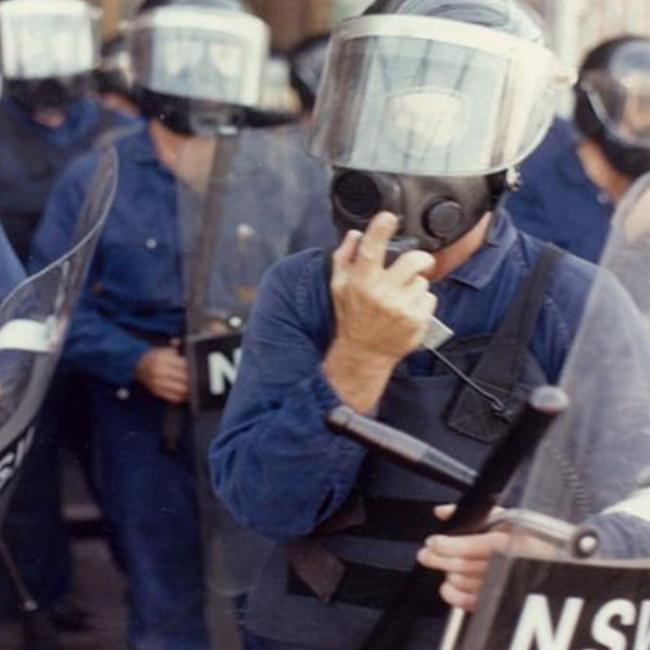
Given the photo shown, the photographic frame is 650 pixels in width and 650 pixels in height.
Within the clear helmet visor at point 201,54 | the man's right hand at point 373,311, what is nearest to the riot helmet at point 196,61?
the clear helmet visor at point 201,54

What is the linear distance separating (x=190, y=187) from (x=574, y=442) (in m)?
2.84

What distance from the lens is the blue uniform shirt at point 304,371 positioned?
8.66 feet

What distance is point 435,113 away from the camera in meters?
2.83

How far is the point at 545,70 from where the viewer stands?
2912 millimetres

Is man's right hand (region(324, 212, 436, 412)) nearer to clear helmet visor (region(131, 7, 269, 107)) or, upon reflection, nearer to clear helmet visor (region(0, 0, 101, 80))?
clear helmet visor (region(131, 7, 269, 107))

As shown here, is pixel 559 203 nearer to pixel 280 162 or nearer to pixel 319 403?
pixel 280 162

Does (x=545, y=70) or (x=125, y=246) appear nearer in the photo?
(x=545, y=70)

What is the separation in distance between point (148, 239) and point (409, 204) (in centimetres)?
234

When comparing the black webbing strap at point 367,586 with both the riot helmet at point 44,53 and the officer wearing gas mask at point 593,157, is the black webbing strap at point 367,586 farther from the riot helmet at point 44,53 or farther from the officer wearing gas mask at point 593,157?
the riot helmet at point 44,53

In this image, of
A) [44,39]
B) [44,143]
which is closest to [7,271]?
[44,143]

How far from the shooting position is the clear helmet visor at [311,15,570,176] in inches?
110

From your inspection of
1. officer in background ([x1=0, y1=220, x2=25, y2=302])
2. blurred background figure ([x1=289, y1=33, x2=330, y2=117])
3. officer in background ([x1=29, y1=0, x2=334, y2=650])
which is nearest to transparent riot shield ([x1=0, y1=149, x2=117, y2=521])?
officer in background ([x1=0, y1=220, x2=25, y2=302])

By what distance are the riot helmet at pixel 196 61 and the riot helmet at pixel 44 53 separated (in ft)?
2.34

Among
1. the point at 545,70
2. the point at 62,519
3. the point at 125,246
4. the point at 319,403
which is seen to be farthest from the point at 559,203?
the point at 319,403
